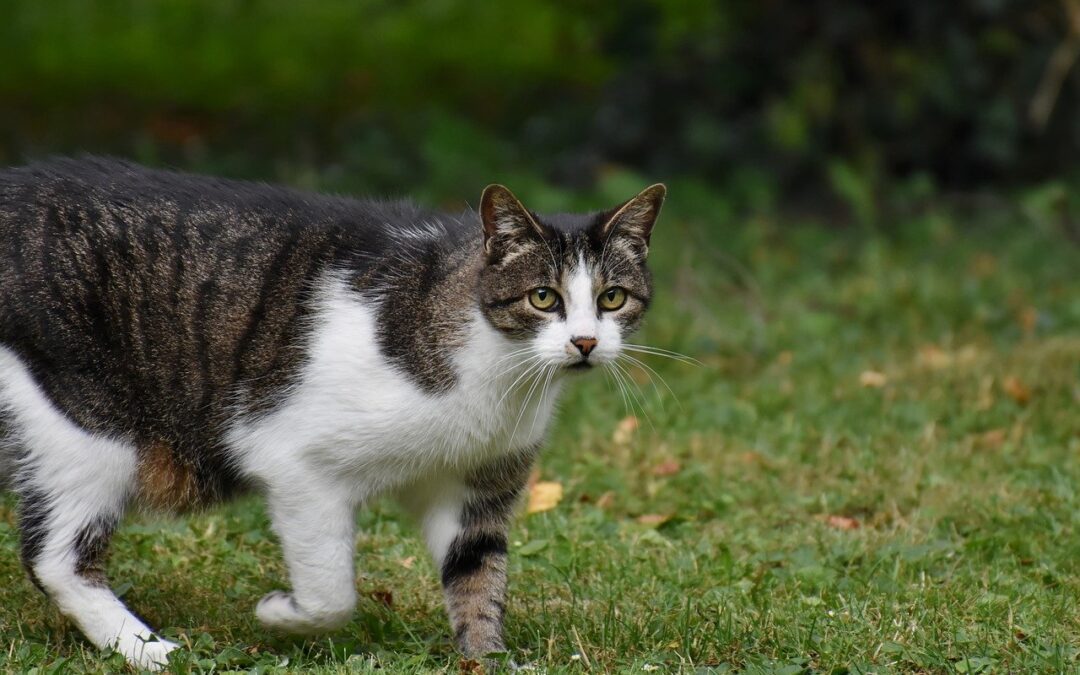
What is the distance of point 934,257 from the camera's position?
26.5ft

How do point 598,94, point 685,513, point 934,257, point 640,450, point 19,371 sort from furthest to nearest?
point 598,94
point 934,257
point 640,450
point 685,513
point 19,371

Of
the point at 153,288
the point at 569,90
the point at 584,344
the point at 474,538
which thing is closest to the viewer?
the point at 584,344

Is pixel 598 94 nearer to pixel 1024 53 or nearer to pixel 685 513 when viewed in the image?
pixel 1024 53

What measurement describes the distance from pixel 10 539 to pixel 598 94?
7.33 m

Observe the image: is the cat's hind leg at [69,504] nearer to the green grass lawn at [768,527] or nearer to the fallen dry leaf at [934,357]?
the green grass lawn at [768,527]

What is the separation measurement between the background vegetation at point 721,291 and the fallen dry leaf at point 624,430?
2cm

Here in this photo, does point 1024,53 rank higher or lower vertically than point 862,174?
higher

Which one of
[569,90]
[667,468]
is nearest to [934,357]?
[667,468]

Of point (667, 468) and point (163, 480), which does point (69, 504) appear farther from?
point (667, 468)

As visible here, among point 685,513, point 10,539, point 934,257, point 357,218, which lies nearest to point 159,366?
point 357,218

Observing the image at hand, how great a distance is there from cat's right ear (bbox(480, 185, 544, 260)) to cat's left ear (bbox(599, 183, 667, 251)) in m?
0.20

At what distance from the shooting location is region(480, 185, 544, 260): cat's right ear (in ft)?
11.9

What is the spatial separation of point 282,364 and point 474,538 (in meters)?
0.73

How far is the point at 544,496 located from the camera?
5016 mm
